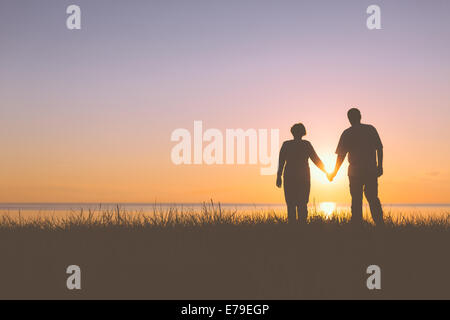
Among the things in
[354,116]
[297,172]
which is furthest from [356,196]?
[354,116]

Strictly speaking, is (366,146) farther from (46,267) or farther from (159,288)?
(46,267)

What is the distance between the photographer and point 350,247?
8.57 meters

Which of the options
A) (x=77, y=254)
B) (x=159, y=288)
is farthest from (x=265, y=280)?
(x=77, y=254)

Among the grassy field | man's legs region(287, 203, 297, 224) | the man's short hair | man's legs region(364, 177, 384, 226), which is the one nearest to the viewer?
the grassy field

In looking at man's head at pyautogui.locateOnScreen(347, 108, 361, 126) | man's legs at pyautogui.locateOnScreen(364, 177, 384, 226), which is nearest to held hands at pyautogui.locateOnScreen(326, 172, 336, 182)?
man's legs at pyautogui.locateOnScreen(364, 177, 384, 226)

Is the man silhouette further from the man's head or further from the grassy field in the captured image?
the grassy field

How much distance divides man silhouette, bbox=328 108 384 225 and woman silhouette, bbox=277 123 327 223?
39.5 inches

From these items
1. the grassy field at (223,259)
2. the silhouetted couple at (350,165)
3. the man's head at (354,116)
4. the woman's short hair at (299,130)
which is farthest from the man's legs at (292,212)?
the man's head at (354,116)

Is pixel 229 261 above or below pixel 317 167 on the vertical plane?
below

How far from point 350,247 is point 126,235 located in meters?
4.27

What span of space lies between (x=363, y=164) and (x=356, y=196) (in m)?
0.74

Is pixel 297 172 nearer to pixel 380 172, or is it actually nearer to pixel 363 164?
pixel 363 164

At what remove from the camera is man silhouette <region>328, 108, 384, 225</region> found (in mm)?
10898

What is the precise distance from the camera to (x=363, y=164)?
1095cm
